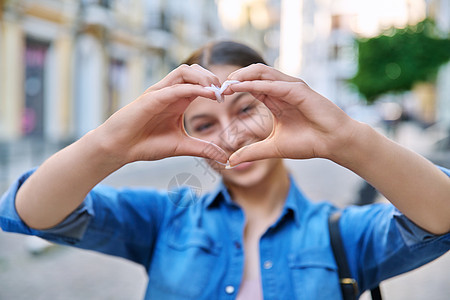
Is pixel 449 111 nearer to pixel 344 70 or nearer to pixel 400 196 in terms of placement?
pixel 344 70

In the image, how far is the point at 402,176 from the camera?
83cm

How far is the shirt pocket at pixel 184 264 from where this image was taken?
1099 millimetres

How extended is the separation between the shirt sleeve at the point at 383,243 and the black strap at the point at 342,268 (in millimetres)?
27

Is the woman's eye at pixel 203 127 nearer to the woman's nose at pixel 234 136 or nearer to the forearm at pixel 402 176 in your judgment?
the woman's nose at pixel 234 136

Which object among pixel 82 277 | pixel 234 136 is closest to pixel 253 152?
pixel 234 136

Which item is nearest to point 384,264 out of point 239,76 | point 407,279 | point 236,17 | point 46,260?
point 239,76

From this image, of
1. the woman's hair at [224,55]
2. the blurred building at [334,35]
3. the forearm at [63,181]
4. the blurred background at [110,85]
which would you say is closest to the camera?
the forearm at [63,181]

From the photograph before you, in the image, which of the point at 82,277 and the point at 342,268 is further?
the point at 82,277

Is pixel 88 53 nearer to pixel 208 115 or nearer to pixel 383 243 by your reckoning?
pixel 208 115

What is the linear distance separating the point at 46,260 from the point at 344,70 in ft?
100

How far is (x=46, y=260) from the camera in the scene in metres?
3.79

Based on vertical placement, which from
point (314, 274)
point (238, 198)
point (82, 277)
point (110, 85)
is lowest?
point (82, 277)

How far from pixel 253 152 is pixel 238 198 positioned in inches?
19.6

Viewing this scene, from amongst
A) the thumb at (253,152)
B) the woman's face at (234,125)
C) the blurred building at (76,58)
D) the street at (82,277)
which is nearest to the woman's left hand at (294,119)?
the thumb at (253,152)
